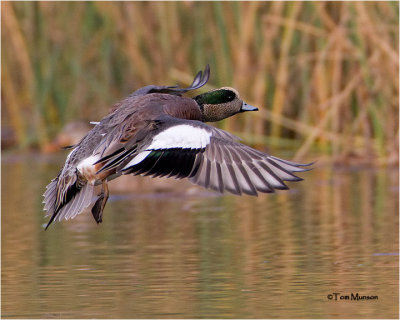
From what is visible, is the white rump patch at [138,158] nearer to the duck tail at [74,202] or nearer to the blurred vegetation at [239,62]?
the duck tail at [74,202]

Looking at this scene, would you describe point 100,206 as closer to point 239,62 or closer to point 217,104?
point 217,104

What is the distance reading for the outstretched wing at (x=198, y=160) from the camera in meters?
5.56

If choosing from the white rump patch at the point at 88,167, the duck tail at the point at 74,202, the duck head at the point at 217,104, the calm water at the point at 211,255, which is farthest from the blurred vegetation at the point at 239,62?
the white rump patch at the point at 88,167

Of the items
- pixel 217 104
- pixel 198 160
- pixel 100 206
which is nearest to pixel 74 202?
pixel 100 206

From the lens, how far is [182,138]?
5.59 metres

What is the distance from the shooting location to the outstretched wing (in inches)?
219

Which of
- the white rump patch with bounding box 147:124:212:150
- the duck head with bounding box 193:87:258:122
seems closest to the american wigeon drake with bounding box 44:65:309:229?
the white rump patch with bounding box 147:124:212:150

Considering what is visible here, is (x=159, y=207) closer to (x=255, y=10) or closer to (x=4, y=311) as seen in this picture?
(x=255, y=10)

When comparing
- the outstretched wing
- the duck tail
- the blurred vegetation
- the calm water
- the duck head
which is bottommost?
the calm water

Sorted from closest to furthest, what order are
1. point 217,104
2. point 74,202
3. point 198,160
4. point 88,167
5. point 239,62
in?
point 198,160
point 88,167
point 74,202
point 217,104
point 239,62

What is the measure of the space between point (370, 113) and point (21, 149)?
439 cm

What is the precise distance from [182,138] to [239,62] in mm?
5842

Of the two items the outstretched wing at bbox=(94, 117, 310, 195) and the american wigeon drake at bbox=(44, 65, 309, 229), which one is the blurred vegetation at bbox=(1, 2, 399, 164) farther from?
the outstretched wing at bbox=(94, 117, 310, 195)

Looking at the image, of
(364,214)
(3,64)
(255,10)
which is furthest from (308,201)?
(3,64)
